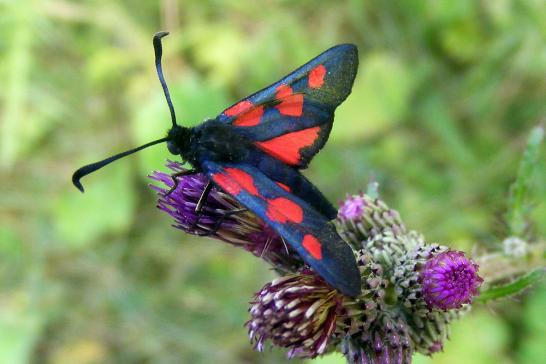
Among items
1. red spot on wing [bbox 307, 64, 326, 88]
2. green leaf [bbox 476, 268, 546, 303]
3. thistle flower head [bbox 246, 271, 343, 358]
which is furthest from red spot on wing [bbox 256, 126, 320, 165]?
green leaf [bbox 476, 268, 546, 303]

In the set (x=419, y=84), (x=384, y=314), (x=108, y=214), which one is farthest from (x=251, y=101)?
(x=108, y=214)

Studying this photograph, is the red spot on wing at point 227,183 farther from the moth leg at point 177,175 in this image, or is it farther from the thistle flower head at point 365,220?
the thistle flower head at point 365,220

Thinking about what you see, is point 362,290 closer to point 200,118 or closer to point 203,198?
point 203,198

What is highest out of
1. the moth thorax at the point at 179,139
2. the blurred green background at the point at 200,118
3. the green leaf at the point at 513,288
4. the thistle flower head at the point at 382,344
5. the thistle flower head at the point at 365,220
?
the blurred green background at the point at 200,118

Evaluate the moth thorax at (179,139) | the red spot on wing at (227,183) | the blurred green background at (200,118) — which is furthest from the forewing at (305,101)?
the blurred green background at (200,118)

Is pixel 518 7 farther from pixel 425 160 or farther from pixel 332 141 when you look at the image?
pixel 332 141
